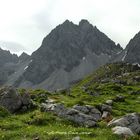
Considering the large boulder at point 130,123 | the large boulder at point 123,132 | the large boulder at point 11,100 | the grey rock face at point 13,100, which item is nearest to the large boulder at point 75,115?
the large boulder at point 130,123

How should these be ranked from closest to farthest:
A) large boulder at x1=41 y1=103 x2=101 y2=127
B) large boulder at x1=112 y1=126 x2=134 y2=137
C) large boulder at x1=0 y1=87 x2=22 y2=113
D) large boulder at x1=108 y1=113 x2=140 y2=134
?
large boulder at x1=112 y1=126 x2=134 y2=137 < large boulder at x1=108 y1=113 x2=140 y2=134 < large boulder at x1=41 y1=103 x2=101 y2=127 < large boulder at x1=0 y1=87 x2=22 y2=113

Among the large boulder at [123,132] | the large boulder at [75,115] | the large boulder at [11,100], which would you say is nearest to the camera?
the large boulder at [123,132]

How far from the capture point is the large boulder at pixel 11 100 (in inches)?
1966

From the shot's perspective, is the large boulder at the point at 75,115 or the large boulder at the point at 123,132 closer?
the large boulder at the point at 123,132

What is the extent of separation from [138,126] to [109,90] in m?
69.1

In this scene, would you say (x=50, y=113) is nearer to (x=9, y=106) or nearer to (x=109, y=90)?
(x=9, y=106)

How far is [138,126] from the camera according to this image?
3703 centimetres

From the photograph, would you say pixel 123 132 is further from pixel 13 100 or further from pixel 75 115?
pixel 13 100

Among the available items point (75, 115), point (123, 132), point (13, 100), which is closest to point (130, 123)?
point (123, 132)

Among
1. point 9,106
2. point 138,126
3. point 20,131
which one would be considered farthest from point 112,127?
point 9,106

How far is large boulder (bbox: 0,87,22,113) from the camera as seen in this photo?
1966 inches

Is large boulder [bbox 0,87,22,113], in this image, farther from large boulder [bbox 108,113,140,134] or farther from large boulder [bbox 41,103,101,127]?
large boulder [bbox 108,113,140,134]

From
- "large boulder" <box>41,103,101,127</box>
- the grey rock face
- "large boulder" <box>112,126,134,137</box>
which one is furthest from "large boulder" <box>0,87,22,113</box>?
"large boulder" <box>112,126,134,137</box>

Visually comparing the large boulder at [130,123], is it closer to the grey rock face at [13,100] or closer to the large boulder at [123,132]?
the large boulder at [123,132]
